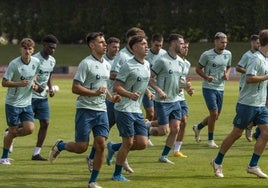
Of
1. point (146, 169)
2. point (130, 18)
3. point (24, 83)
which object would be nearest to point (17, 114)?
→ point (24, 83)

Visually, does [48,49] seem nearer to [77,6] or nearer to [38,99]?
[38,99]

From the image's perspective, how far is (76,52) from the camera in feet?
225

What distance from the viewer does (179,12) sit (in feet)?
236

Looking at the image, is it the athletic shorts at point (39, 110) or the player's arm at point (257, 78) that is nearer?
the player's arm at point (257, 78)

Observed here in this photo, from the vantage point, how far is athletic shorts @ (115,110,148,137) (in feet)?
43.4

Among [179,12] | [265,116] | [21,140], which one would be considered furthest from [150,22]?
[265,116]

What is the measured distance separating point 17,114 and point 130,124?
312 cm

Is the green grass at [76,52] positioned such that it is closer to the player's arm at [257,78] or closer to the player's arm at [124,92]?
the player's arm at [257,78]

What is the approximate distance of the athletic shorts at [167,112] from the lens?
52.1 ft

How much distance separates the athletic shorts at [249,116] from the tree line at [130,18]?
2184 inches

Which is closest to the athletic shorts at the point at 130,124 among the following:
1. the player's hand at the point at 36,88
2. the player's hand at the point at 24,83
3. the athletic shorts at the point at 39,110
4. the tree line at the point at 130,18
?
the player's hand at the point at 24,83

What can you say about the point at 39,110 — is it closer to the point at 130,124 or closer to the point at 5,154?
the point at 5,154

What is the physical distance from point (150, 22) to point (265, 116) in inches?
2296

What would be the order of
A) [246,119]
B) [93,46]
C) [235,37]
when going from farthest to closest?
[235,37] < [246,119] < [93,46]
